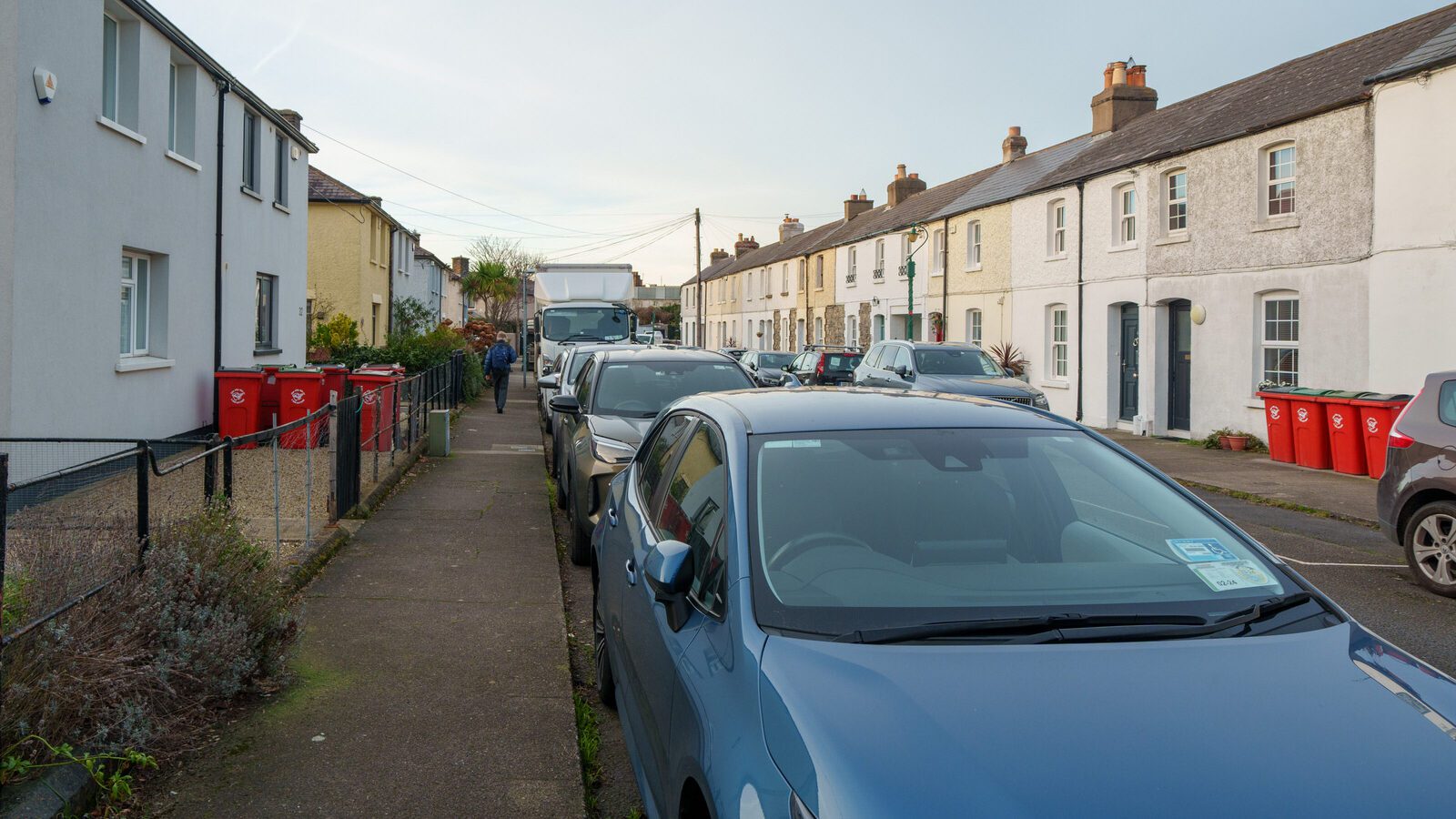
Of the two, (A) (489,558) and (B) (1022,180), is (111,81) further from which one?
(B) (1022,180)

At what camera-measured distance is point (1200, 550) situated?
3.24 meters

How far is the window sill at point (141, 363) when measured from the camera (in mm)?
11531

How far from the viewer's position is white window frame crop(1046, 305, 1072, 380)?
2466 centimetres

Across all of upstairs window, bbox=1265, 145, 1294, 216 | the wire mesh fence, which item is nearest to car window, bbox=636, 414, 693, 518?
the wire mesh fence

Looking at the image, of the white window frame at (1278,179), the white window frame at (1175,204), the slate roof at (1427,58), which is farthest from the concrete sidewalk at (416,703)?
the white window frame at (1175,204)

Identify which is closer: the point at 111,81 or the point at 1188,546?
the point at 1188,546

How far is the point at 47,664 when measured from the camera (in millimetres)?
3732

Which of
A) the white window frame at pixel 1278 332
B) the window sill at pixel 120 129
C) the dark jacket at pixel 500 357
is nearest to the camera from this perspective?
the window sill at pixel 120 129

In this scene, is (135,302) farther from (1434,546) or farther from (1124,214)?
(1124,214)

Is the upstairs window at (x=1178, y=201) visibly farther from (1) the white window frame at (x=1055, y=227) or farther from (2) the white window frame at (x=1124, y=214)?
(1) the white window frame at (x=1055, y=227)

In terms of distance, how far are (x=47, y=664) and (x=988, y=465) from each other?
3.30m

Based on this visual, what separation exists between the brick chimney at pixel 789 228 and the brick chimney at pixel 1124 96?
32595 millimetres

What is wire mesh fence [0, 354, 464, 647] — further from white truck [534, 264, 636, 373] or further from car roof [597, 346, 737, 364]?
white truck [534, 264, 636, 373]

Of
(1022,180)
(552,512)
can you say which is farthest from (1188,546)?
(1022,180)
